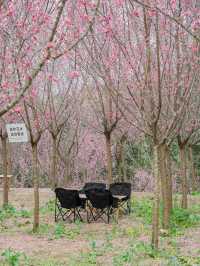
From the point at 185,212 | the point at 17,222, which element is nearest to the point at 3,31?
the point at 17,222

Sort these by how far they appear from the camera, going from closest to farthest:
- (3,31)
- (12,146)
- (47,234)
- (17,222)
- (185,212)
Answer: (3,31) → (47,234) → (17,222) → (185,212) → (12,146)

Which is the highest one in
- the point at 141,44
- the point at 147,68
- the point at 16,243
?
the point at 141,44

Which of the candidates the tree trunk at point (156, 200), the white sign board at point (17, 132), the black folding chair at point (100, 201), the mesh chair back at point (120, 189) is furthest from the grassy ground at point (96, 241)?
the white sign board at point (17, 132)

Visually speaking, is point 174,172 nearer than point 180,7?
No

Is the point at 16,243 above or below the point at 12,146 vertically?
below

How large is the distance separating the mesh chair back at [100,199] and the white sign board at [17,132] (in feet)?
8.97

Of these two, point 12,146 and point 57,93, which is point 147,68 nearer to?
point 57,93

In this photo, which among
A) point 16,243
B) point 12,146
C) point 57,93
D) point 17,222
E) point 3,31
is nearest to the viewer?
point 3,31

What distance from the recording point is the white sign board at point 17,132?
833cm

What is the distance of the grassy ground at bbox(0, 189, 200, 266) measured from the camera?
6804 millimetres

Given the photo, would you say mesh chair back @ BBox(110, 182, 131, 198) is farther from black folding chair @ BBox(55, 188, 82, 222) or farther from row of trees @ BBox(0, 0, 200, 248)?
row of trees @ BBox(0, 0, 200, 248)

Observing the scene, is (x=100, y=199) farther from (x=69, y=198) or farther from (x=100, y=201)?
(x=69, y=198)

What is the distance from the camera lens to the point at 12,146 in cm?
2616

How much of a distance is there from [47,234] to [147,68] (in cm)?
398
